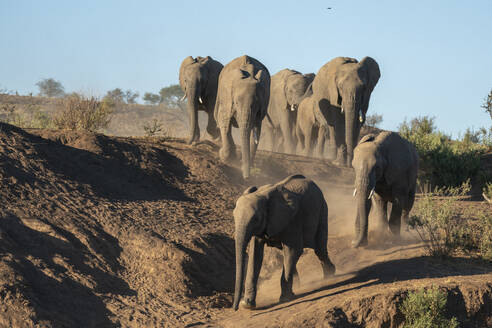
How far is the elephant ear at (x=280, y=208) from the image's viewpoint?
893cm

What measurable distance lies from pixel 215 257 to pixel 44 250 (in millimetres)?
2916

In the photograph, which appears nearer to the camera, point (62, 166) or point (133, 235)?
point (133, 235)

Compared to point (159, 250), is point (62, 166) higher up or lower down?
higher up

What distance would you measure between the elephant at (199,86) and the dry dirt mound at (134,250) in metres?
2.19

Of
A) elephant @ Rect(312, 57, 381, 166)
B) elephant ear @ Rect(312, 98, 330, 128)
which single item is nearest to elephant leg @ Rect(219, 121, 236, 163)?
elephant @ Rect(312, 57, 381, 166)

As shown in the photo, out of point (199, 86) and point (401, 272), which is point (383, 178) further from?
point (199, 86)

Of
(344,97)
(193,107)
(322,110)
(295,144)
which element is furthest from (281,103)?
(193,107)

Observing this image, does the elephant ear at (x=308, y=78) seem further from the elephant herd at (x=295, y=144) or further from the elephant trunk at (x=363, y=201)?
the elephant trunk at (x=363, y=201)

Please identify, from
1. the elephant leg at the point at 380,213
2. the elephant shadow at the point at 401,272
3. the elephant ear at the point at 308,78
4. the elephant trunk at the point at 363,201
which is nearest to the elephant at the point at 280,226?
the elephant shadow at the point at 401,272

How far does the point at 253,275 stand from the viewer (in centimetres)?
899

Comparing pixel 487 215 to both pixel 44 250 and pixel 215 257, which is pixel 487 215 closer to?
pixel 215 257

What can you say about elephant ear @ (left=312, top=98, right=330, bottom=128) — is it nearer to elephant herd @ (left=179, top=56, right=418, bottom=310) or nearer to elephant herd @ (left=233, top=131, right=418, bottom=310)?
elephant herd @ (left=179, top=56, right=418, bottom=310)

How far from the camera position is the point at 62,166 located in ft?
40.1

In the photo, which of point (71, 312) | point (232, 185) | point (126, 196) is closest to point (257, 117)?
point (232, 185)
